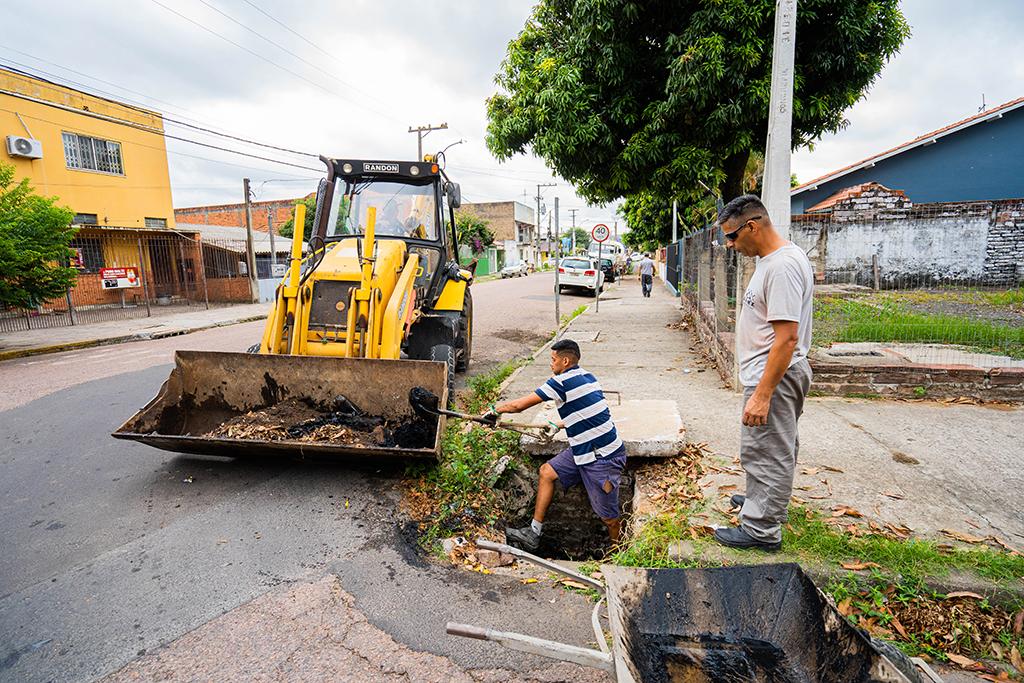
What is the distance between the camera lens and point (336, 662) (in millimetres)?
2518

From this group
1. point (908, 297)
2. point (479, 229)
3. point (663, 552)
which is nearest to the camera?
point (663, 552)

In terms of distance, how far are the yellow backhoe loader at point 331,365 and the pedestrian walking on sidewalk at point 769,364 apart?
7.26 feet

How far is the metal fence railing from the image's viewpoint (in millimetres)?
15562

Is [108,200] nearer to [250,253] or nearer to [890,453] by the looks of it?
[250,253]

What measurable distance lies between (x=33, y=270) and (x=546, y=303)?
46.4 feet

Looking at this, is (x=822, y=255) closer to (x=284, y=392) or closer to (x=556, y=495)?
(x=556, y=495)

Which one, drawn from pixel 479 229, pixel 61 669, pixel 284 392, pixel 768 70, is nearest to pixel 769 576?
pixel 61 669

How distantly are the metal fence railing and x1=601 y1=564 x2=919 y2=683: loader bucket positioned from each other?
680 inches

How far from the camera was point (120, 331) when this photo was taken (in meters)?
13.7

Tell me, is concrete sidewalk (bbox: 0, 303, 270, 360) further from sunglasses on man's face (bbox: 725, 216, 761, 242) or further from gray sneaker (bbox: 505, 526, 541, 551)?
sunglasses on man's face (bbox: 725, 216, 761, 242)

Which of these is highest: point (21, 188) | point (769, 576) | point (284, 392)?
point (21, 188)

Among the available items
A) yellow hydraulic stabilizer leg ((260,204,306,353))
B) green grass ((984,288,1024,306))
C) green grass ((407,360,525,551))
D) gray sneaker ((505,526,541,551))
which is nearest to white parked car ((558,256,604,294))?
green grass ((984,288,1024,306))

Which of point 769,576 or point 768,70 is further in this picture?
point 768,70

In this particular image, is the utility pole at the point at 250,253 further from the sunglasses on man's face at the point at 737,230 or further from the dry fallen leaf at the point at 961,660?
the dry fallen leaf at the point at 961,660
